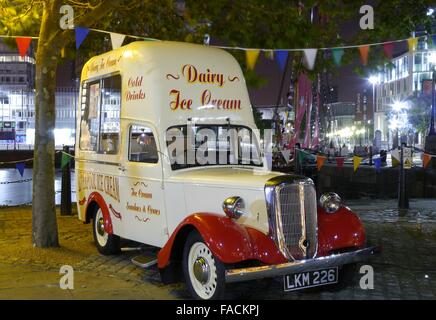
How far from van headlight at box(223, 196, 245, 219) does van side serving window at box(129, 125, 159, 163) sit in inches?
63.8

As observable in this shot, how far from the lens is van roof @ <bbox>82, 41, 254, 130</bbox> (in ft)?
24.3

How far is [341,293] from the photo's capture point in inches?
260

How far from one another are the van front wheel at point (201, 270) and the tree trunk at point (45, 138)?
138 inches

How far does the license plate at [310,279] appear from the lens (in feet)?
19.0

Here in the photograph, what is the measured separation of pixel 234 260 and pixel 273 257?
1.58 ft

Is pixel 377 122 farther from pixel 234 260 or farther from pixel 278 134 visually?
pixel 234 260

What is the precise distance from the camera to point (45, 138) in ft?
29.2

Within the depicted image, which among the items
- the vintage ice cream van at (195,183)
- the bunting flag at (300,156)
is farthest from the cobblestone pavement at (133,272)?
the bunting flag at (300,156)

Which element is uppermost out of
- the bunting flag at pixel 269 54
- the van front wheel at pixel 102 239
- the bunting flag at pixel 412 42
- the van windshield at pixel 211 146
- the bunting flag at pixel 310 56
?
the bunting flag at pixel 412 42

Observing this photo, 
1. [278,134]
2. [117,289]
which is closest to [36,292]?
[117,289]

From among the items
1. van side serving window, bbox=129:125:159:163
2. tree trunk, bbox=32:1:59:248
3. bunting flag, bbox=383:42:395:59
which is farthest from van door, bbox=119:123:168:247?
bunting flag, bbox=383:42:395:59

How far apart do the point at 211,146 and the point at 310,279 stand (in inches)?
98.4

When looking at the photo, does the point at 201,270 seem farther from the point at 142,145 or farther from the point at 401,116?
the point at 401,116

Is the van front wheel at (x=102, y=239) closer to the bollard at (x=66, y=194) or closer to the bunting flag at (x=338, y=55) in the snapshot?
the bollard at (x=66, y=194)
